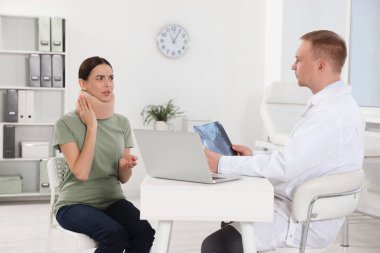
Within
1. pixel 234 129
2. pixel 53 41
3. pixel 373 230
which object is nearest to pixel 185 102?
pixel 234 129

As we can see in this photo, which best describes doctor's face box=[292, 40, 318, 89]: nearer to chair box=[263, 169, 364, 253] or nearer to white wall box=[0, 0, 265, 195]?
chair box=[263, 169, 364, 253]

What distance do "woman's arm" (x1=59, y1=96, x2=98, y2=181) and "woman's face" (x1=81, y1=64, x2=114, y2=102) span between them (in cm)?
13

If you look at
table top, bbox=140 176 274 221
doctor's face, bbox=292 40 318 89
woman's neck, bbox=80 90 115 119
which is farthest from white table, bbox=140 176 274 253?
woman's neck, bbox=80 90 115 119

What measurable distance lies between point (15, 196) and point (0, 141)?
1.83ft

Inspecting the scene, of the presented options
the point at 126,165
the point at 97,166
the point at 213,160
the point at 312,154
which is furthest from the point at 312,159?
the point at 97,166

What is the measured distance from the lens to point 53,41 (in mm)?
5367

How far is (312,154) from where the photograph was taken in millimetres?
1973

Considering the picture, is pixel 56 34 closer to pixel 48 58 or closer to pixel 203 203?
pixel 48 58

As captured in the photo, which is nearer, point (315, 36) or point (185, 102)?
point (315, 36)

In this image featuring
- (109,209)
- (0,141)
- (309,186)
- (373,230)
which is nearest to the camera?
(309,186)

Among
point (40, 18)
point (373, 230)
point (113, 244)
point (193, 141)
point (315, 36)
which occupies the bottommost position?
point (373, 230)

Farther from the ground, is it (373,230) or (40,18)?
(40,18)

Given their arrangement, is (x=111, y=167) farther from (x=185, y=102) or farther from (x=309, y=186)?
(x=185, y=102)

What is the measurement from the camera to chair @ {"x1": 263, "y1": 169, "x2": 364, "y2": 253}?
6.51 ft
